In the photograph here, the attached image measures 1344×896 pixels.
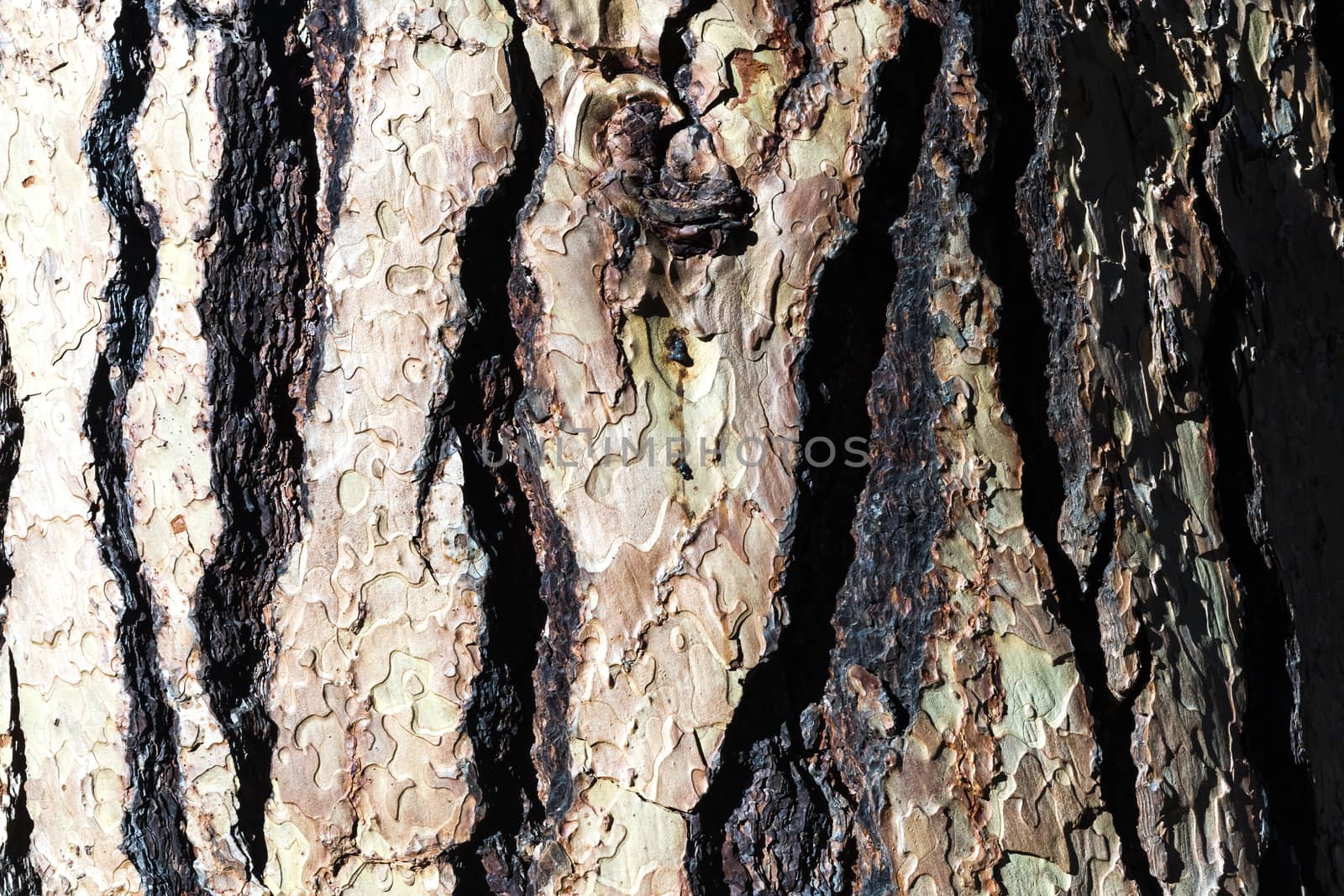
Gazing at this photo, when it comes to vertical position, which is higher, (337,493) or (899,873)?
(337,493)

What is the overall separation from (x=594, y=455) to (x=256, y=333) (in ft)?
0.61

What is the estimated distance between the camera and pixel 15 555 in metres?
0.61

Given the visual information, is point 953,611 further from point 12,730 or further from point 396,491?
point 12,730

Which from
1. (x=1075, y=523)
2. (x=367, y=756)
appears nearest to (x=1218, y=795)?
(x=1075, y=523)

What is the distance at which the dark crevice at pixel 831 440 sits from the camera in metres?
0.54

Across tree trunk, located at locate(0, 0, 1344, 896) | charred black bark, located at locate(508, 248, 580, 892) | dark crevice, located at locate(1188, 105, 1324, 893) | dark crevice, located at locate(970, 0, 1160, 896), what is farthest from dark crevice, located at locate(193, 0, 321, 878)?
dark crevice, located at locate(1188, 105, 1324, 893)

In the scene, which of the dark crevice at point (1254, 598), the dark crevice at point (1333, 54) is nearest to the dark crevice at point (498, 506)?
the dark crevice at point (1254, 598)

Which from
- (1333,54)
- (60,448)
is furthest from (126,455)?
(1333,54)

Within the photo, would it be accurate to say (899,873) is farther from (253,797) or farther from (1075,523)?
(253,797)

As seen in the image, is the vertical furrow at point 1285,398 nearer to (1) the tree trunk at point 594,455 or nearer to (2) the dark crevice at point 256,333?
(1) the tree trunk at point 594,455

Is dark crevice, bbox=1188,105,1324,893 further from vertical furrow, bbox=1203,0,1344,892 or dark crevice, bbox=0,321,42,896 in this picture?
dark crevice, bbox=0,321,42,896

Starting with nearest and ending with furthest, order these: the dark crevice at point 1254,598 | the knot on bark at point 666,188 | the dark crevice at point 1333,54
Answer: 1. the knot on bark at point 666,188
2. the dark crevice at point 1254,598
3. the dark crevice at point 1333,54

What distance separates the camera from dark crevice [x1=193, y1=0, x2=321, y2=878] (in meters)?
0.54

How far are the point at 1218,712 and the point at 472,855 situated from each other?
0.42 metres
